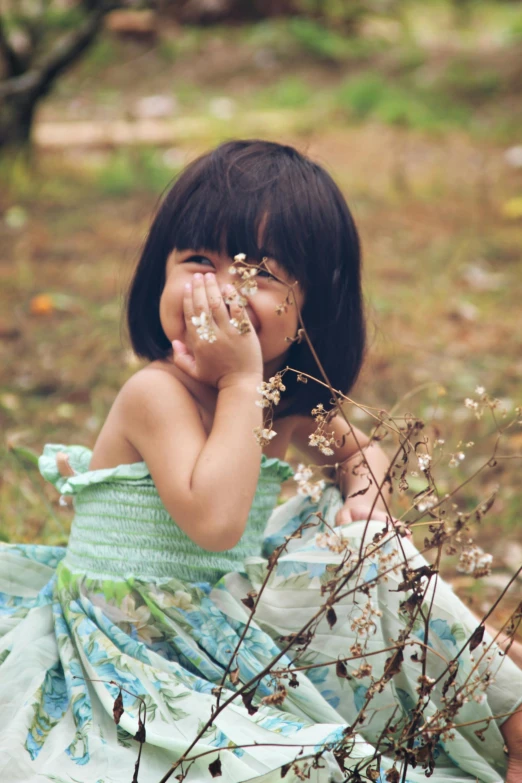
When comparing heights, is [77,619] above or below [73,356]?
above

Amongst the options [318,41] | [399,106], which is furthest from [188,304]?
[318,41]

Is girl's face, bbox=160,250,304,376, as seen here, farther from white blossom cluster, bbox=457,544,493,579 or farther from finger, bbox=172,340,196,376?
white blossom cluster, bbox=457,544,493,579

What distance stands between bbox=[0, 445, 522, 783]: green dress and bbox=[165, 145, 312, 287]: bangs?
0.40 m

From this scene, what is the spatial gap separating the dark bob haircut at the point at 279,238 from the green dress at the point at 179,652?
0.26m

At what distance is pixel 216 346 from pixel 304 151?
1.85 feet

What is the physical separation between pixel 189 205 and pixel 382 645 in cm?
82

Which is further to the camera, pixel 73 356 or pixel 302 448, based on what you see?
pixel 73 356

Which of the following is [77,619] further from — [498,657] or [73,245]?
[73,245]

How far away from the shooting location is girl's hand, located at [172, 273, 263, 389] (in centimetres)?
151

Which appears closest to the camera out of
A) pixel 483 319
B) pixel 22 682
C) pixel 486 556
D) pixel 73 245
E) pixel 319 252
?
pixel 486 556

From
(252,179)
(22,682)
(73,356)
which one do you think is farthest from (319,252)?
(73,356)

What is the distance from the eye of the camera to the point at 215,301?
1.49m

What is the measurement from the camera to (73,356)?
3.38 m

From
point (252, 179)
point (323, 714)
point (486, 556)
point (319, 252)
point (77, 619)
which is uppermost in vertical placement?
point (252, 179)
